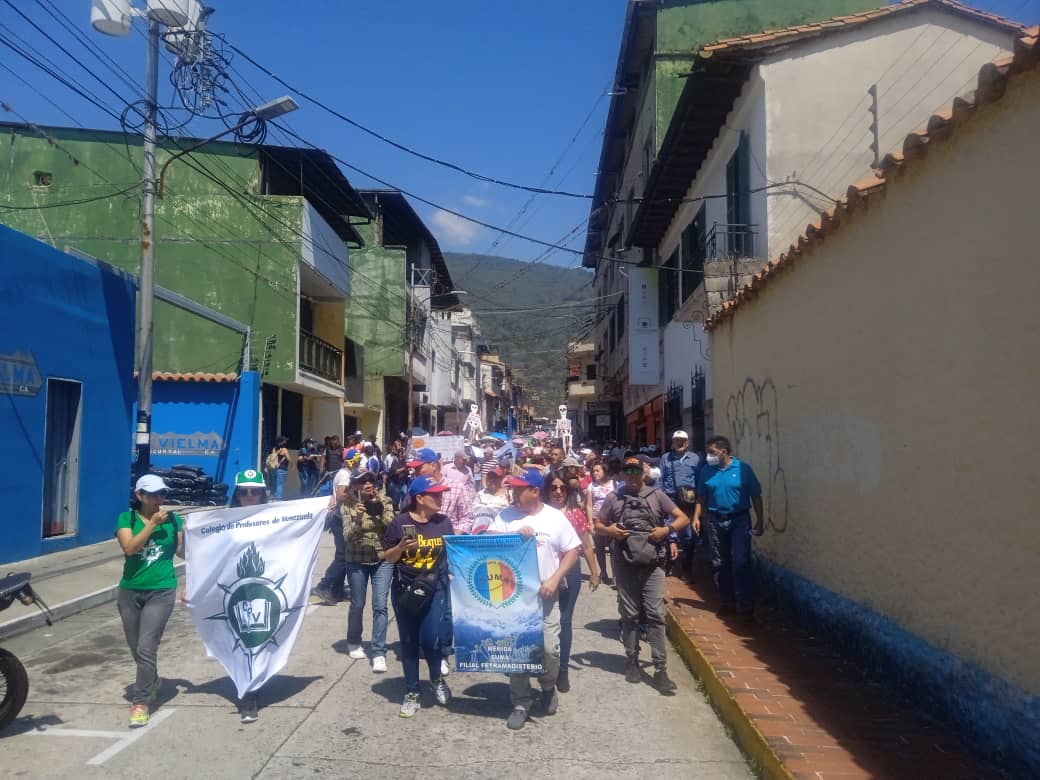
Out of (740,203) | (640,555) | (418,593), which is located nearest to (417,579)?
(418,593)

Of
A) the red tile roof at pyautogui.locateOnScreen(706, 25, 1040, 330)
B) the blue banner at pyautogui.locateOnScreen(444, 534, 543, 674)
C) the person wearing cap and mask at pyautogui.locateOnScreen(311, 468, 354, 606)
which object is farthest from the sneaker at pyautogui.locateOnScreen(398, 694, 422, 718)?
the red tile roof at pyautogui.locateOnScreen(706, 25, 1040, 330)

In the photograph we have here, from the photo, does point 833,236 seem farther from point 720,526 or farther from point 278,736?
point 278,736

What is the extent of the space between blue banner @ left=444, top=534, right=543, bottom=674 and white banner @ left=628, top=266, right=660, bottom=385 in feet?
55.2

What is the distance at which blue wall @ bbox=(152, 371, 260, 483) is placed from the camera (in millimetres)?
22375

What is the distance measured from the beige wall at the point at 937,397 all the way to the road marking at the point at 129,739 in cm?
487

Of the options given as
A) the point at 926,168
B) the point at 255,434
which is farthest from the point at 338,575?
the point at 255,434

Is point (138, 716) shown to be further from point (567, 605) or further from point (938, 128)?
point (938, 128)

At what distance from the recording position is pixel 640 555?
6.91 meters

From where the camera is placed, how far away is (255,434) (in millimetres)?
22688

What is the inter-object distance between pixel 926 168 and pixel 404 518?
4.00 m

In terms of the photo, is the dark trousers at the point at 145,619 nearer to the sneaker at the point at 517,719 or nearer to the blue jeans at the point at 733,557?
the sneaker at the point at 517,719

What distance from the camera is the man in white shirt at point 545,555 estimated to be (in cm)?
601

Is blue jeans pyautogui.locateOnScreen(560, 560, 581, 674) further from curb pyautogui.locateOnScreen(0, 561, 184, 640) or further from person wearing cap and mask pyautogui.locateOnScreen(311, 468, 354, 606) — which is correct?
curb pyautogui.locateOnScreen(0, 561, 184, 640)

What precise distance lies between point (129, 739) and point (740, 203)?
1150cm
